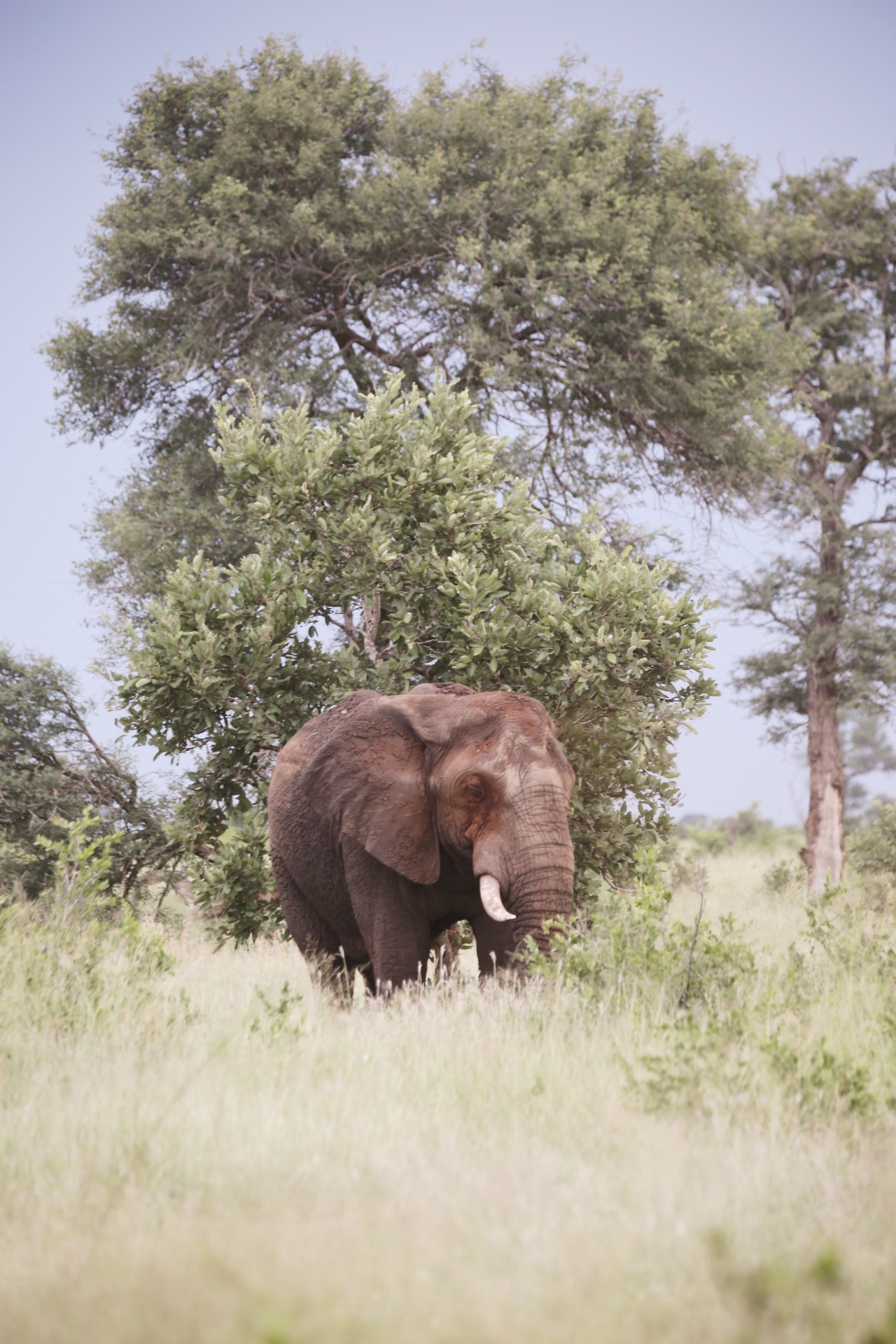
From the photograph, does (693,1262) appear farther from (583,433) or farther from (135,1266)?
(583,433)

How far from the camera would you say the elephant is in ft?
24.4

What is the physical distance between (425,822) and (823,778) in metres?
18.1

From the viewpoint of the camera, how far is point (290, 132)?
17.6 metres

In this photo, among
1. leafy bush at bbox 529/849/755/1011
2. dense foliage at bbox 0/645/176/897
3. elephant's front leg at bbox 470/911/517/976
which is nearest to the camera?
leafy bush at bbox 529/849/755/1011

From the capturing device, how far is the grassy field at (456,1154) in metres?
3.34

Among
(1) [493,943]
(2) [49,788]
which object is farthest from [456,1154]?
(2) [49,788]

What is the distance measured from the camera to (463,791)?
775 cm

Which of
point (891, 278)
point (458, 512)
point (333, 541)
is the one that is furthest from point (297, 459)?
point (891, 278)

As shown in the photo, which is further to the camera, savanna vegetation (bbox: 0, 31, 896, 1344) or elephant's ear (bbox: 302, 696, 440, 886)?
elephant's ear (bbox: 302, 696, 440, 886)

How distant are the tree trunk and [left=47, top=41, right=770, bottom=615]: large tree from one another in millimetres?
7145

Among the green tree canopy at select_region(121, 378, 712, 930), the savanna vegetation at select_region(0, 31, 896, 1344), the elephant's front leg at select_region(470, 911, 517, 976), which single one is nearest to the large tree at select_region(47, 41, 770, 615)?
the savanna vegetation at select_region(0, 31, 896, 1344)

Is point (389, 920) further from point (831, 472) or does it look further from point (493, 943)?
point (831, 472)

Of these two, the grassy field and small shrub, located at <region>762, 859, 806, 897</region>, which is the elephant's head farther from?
small shrub, located at <region>762, 859, 806, 897</region>

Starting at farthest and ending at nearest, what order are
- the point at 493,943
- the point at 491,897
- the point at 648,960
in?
the point at 493,943, the point at 648,960, the point at 491,897
